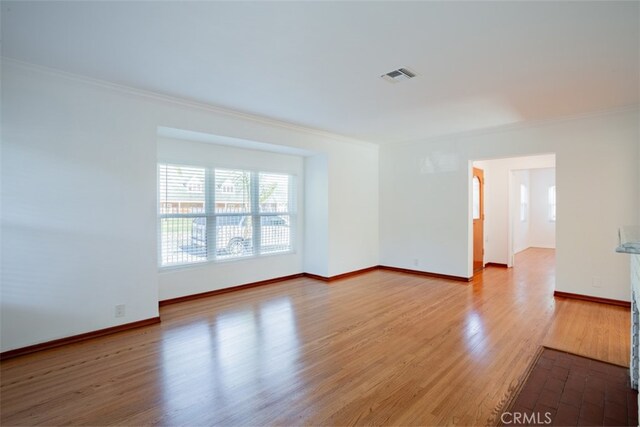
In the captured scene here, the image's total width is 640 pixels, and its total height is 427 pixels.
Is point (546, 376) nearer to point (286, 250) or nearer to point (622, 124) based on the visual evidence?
point (622, 124)

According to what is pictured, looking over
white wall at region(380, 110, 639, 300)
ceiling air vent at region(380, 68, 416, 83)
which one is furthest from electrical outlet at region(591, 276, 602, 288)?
ceiling air vent at region(380, 68, 416, 83)

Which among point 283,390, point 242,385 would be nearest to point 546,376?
point 283,390

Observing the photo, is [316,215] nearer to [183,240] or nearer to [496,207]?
[183,240]

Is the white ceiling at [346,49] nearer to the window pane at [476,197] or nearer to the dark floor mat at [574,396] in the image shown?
the dark floor mat at [574,396]

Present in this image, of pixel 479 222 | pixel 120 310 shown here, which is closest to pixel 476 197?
pixel 479 222

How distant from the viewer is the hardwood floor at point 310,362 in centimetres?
209

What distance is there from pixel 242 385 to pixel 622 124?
210 inches

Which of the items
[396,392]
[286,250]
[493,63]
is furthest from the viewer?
[286,250]

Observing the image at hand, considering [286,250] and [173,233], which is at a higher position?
[173,233]

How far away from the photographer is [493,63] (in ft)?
9.07

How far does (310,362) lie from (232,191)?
3.09 metres

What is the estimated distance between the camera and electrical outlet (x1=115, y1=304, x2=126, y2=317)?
11.0 feet

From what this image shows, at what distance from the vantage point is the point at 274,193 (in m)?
5.57

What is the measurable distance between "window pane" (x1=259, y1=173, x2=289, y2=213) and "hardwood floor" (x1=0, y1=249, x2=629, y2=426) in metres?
1.65
